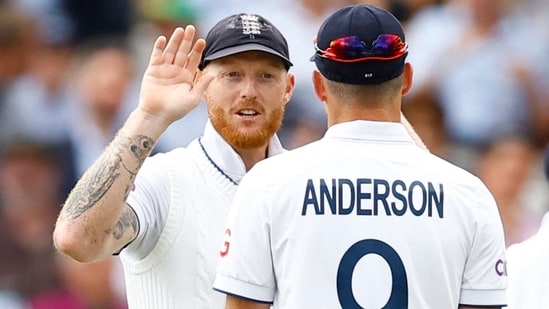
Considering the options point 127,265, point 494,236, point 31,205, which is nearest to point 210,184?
point 127,265

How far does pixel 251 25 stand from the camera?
172 inches

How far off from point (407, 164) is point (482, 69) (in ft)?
17.7

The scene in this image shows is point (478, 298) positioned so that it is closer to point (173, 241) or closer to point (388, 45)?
point (388, 45)

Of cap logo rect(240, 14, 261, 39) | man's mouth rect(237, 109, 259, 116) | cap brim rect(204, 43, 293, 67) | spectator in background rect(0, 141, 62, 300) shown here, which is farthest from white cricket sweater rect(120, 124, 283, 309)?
spectator in background rect(0, 141, 62, 300)

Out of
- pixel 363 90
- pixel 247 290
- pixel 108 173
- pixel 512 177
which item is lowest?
pixel 247 290

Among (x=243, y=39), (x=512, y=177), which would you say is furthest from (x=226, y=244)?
(x=512, y=177)

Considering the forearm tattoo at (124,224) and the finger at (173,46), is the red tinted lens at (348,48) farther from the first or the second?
the forearm tattoo at (124,224)

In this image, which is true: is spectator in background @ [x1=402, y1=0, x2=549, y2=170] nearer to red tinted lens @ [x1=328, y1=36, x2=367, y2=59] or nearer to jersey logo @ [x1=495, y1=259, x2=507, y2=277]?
jersey logo @ [x1=495, y1=259, x2=507, y2=277]

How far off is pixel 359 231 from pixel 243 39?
3.95 ft

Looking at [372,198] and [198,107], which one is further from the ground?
[198,107]

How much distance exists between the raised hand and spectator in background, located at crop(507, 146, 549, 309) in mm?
1596

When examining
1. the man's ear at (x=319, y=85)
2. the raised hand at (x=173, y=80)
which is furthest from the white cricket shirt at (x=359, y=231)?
the raised hand at (x=173, y=80)

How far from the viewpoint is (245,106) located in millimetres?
4336

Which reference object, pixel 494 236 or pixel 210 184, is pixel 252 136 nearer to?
pixel 210 184
